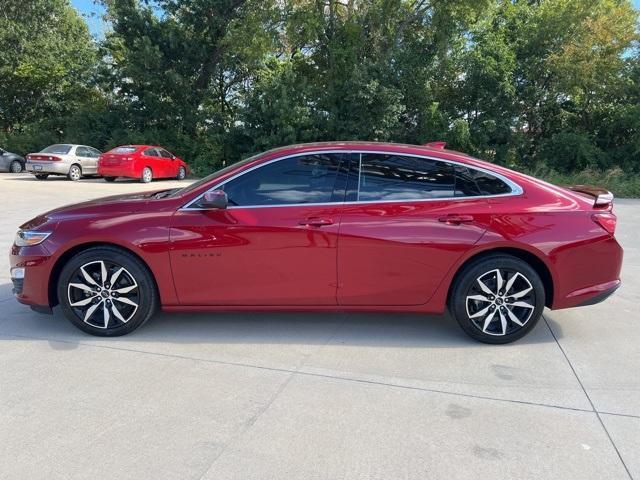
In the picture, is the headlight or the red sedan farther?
the headlight

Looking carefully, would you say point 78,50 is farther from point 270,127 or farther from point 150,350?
point 150,350

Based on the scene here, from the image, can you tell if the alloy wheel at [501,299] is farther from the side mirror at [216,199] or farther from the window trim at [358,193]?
the side mirror at [216,199]

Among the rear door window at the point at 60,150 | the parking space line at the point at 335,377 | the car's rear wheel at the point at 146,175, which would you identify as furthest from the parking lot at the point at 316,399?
the rear door window at the point at 60,150

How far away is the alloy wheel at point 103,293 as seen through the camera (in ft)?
14.0

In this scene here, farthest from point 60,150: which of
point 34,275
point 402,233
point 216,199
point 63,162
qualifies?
point 402,233

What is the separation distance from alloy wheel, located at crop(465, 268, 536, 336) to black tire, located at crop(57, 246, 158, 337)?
2.64 m

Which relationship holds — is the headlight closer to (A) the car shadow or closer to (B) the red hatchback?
(A) the car shadow

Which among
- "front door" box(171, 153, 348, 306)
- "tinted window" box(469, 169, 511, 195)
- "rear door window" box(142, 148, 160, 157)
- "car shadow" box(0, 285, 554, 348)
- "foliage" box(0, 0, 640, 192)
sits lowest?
"car shadow" box(0, 285, 554, 348)

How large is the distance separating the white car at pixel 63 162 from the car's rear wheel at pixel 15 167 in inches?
169

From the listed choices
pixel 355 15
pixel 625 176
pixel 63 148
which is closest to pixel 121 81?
pixel 63 148

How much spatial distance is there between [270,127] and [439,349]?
1998cm

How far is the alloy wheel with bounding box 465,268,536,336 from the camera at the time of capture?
4.23 meters

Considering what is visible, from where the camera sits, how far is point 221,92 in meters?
27.3

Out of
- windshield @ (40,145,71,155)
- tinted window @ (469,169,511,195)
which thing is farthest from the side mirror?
windshield @ (40,145,71,155)
